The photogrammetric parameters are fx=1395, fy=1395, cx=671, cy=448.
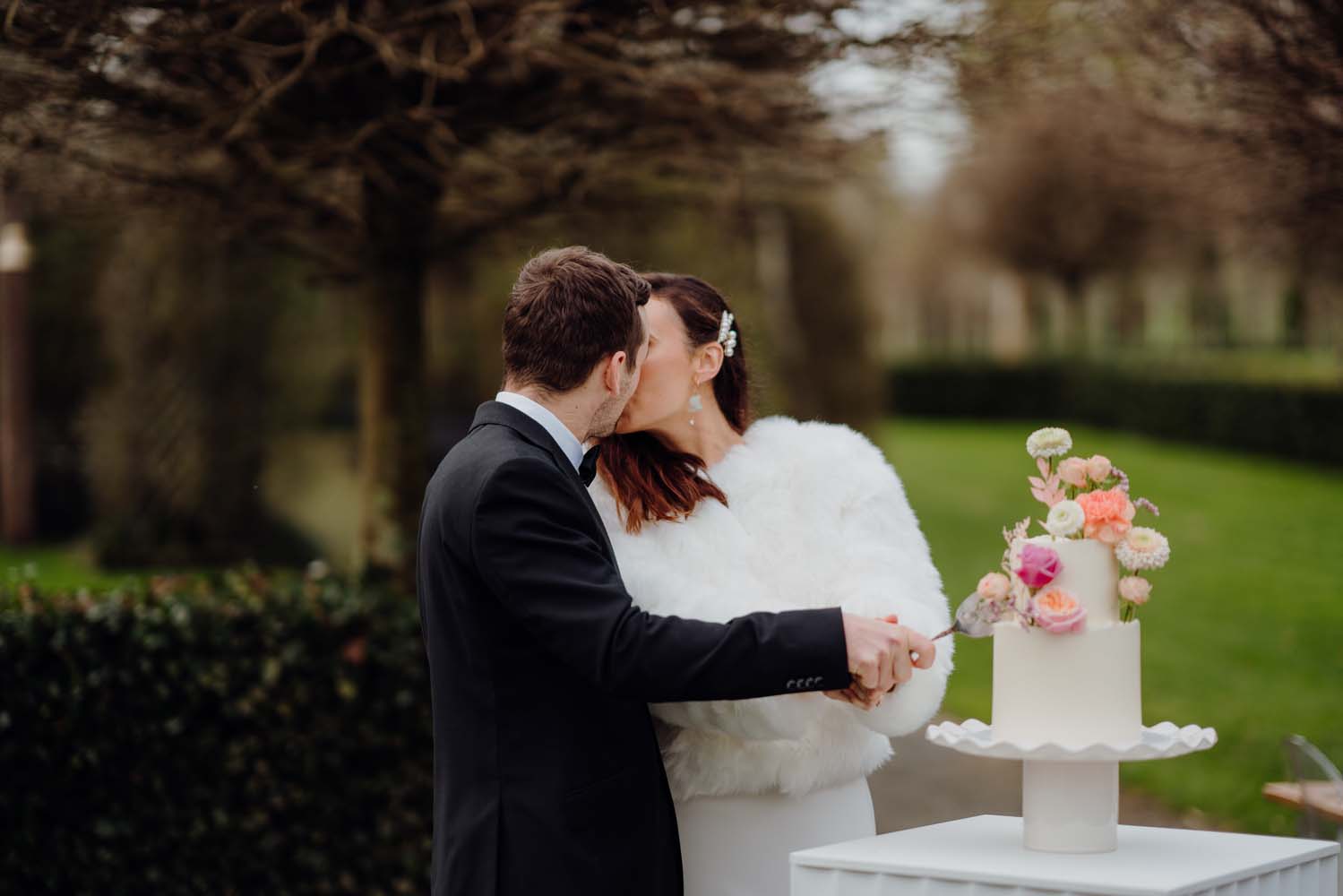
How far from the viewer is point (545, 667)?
2600mm

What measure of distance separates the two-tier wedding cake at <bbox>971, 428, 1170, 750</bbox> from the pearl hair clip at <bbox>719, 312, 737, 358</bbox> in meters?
0.89

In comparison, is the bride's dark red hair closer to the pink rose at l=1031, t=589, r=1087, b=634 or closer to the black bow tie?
the black bow tie

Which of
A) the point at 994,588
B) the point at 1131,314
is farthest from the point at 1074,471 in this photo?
the point at 1131,314

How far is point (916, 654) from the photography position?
8.98 feet

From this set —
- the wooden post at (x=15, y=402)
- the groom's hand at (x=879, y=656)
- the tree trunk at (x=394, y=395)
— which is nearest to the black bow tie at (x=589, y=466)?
the groom's hand at (x=879, y=656)

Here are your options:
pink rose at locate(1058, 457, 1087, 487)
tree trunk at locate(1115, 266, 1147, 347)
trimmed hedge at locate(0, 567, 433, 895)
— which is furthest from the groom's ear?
tree trunk at locate(1115, 266, 1147, 347)

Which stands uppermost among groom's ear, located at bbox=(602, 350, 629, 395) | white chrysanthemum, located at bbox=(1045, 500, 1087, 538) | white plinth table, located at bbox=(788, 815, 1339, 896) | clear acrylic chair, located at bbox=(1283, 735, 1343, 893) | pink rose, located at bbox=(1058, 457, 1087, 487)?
groom's ear, located at bbox=(602, 350, 629, 395)

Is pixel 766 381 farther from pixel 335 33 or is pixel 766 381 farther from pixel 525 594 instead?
pixel 335 33

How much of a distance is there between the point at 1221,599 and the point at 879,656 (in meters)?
10.6

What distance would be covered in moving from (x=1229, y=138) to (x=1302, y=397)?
13.3 m

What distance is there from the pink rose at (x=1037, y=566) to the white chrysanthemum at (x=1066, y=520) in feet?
0.15

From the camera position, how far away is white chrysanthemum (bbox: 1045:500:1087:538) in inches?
101

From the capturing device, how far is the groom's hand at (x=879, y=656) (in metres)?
2.57

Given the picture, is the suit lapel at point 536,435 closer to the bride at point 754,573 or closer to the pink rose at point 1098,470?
the bride at point 754,573
